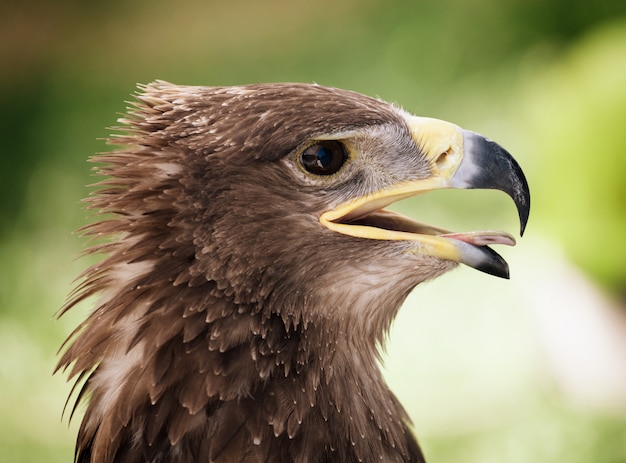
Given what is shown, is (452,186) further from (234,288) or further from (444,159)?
(234,288)

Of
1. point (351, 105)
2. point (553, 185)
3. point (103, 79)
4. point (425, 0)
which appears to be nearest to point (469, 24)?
point (425, 0)

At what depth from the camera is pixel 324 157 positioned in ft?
4.51

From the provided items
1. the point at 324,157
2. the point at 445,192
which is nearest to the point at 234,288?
the point at 324,157

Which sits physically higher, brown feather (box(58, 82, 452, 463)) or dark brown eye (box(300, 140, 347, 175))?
dark brown eye (box(300, 140, 347, 175))

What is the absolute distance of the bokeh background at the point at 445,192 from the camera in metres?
3.42

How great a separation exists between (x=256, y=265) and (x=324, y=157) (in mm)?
208

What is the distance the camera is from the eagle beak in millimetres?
1360

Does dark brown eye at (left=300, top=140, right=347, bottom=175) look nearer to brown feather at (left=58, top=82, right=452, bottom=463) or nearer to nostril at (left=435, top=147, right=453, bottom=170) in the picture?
brown feather at (left=58, top=82, right=452, bottom=463)

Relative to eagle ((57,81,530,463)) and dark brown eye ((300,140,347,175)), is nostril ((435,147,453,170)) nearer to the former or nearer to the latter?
eagle ((57,81,530,463))

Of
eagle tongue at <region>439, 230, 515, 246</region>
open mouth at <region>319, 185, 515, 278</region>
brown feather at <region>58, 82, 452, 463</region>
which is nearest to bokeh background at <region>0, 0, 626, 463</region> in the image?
brown feather at <region>58, 82, 452, 463</region>

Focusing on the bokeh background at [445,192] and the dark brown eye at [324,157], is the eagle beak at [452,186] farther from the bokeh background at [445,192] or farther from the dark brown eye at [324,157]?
the bokeh background at [445,192]

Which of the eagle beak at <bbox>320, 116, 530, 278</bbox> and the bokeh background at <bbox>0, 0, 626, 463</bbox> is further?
the bokeh background at <bbox>0, 0, 626, 463</bbox>

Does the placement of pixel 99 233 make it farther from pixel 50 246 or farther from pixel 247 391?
pixel 50 246

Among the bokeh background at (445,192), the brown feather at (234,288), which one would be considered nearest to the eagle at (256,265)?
the brown feather at (234,288)
